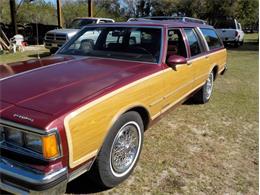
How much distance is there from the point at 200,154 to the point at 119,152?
1.30 meters

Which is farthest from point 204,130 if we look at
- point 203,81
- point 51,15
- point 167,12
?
point 167,12

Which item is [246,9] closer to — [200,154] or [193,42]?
[193,42]

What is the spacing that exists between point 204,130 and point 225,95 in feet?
7.71

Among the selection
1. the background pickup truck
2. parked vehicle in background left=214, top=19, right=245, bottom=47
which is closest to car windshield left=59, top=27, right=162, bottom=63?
the background pickup truck

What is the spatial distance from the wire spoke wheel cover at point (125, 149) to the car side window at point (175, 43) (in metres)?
1.38

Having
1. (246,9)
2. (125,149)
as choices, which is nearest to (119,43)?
(125,149)

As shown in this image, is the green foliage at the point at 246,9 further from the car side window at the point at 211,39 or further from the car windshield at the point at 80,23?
the car side window at the point at 211,39

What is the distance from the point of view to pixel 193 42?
5.10 m

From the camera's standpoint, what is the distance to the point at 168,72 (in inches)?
156

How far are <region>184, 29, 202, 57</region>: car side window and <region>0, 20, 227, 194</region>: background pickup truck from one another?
32mm

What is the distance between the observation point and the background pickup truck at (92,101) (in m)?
2.32

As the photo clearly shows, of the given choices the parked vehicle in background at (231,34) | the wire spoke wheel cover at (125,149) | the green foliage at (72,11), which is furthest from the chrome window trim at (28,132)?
the green foliage at (72,11)

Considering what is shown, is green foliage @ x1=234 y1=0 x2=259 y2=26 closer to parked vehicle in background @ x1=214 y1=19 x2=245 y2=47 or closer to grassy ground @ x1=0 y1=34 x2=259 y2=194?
parked vehicle in background @ x1=214 y1=19 x2=245 y2=47

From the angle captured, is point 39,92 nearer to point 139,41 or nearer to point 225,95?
point 139,41
